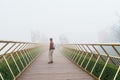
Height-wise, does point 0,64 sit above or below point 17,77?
above

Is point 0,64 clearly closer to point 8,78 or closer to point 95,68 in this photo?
point 8,78

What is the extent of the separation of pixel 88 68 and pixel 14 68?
405 centimetres

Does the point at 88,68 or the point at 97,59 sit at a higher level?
the point at 97,59

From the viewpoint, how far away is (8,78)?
11.1 metres

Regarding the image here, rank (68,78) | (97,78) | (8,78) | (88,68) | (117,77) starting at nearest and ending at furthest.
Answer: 1. (117,77)
2. (8,78)
3. (97,78)
4. (68,78)
5. (88,68)

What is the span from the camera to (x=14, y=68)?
43.9 feet

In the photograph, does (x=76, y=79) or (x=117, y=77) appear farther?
(x=76, y=79)

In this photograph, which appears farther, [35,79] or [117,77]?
[35,79]

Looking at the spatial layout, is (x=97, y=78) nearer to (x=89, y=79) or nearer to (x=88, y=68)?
(x=89, y=79)

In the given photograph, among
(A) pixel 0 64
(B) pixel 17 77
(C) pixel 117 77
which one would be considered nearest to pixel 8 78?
(A) pixel 0 64

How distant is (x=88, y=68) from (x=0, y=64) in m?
5.29

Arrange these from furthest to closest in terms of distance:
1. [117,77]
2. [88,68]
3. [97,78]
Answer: [88,68]
[97,78]
[117,77]

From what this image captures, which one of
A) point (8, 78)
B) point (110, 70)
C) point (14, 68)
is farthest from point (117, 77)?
point (14, 68)

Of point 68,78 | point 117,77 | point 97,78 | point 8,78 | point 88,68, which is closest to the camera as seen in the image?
point 117,77
